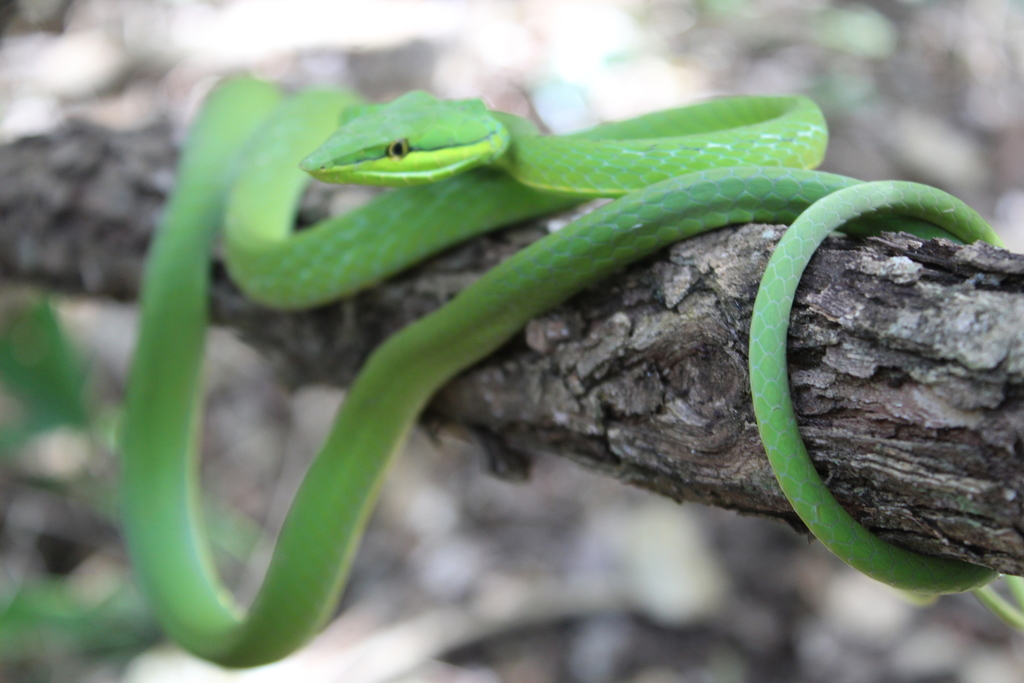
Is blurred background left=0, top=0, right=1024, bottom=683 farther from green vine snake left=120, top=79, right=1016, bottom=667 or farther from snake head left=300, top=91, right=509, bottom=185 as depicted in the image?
snake head left=300, top=91, right=509, bottom=185

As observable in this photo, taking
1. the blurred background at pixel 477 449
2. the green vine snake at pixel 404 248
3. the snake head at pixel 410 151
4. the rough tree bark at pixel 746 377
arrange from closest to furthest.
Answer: the rough tree bark at pixel 746 377 < the green vine snake at pixel 404 248 < the snake head at pixel 410 151 < the blurred background at pixel 477 449

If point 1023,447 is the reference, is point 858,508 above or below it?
below

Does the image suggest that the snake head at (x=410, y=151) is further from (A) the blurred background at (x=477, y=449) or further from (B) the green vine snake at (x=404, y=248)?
(A) the blurred background at (x=477, y=449)

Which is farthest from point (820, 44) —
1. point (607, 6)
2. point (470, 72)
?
point (470, 72)

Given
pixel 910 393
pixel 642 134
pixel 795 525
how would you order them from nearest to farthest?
pixel 910 393 → pixel 795 525 → pixel 642 134

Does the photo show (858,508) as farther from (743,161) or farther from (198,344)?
(198,344)

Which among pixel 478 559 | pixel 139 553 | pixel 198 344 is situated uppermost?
pixel 198 344

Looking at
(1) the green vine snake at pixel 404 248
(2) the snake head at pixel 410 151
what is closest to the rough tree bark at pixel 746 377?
(1) the green vine snake at pixel 404 248
